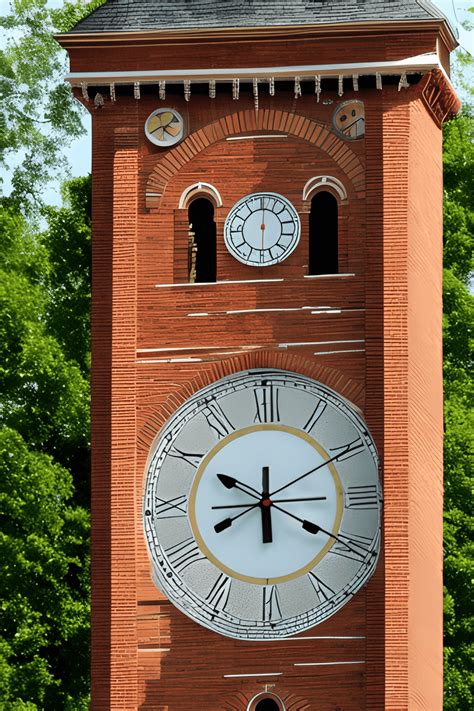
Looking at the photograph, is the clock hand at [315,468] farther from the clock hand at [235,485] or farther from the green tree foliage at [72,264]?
the green tree foliage at [72,264]

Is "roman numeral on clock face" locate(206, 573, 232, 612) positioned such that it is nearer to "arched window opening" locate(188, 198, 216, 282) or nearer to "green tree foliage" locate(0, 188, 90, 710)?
"arched window opening" locate(188, 198, 216, 282)

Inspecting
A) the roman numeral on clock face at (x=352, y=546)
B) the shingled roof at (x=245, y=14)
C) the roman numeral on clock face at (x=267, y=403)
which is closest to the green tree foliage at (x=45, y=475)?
the roman numeral on clock face at (x=267, y=403)

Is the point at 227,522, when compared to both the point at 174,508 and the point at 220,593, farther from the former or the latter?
the point at 220,593

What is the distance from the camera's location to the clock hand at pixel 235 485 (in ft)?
104

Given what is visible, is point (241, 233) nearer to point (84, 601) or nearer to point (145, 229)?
point (145, 229)

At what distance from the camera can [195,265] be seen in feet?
107

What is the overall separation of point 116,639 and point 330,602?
218 centimetres

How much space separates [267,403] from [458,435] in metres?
7.73

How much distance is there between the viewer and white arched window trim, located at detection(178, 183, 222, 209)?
107ft

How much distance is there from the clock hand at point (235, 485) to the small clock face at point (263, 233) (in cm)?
223

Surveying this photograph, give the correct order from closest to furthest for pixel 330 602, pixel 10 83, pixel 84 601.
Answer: pixel 330 602 → pixel 84 601 → pixel 10 83

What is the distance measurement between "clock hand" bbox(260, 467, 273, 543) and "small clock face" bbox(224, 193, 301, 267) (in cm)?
220

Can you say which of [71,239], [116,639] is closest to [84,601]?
[71,239]

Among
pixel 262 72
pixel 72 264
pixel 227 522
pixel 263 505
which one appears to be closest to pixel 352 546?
pixel 263 505
